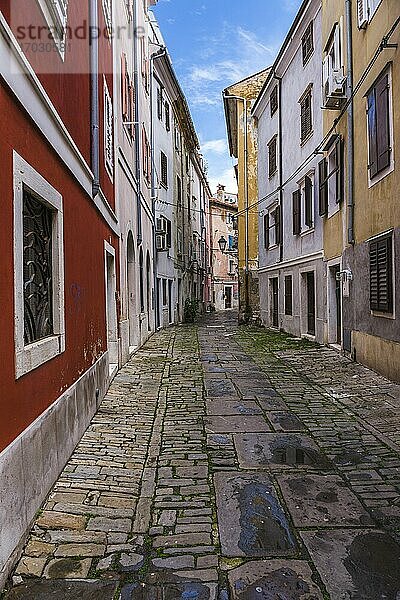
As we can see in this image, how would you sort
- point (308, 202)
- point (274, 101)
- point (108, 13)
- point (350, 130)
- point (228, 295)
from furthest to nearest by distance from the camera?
point (228, 295) → point (274, 101) → point (308, 202) → point (350, 130) → point (108, 13)

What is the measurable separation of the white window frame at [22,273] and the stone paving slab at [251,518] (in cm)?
176

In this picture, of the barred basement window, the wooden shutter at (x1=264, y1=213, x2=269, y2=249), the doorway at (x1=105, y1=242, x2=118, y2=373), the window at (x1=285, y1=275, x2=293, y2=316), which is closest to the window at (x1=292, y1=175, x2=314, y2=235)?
the window at (x1=285, y1=275, x2=293, y2=316)

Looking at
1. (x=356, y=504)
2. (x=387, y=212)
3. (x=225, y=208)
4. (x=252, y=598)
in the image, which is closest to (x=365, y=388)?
(x=387, y=212)

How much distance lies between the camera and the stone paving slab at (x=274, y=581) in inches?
116

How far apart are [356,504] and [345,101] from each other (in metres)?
9.60

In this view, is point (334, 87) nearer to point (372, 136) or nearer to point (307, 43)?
point (372, 136)

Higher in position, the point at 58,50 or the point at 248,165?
the point at 248,165

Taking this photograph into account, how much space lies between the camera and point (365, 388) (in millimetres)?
8609

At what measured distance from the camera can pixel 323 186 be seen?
13.9 m

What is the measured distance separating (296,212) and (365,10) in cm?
757

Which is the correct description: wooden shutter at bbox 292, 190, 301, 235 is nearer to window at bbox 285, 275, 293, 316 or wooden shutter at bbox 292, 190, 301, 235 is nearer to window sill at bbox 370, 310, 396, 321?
window at bbox 285, 275, 293, 316

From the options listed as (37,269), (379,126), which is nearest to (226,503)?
(37,269)

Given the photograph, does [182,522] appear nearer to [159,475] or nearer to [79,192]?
[159,475]

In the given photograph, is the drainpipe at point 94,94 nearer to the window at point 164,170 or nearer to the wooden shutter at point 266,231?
the wooden shutter at point 266,231
